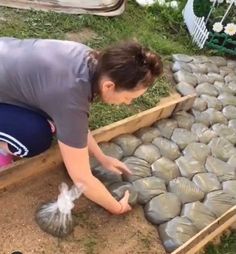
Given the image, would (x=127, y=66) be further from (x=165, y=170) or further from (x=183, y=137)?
(x=183, y=137)

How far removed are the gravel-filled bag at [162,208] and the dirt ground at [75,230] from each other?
0.04 metres

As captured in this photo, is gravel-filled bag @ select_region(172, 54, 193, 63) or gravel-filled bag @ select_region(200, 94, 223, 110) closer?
gravel-filled bag @ select_region(200, 94, 223, 110)

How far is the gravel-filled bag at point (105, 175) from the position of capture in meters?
1.90

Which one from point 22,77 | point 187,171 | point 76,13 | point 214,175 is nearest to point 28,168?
point 22,77

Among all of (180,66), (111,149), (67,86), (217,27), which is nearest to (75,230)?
(111,149)

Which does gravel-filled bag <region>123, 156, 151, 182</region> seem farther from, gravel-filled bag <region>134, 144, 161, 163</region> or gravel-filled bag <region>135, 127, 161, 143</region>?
gravel-filled bag <region>135, 127, 161, 143</region>

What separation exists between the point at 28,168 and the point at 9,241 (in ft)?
0.99

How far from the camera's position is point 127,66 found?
1367 mm

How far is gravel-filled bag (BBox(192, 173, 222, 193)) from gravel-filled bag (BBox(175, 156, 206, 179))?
3 centimetres

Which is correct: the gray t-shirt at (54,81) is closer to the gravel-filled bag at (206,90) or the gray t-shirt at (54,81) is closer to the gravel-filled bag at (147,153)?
the gravel-filled bag at (147,153)

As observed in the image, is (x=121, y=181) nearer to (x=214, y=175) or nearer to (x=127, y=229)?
(x=127, y=229)

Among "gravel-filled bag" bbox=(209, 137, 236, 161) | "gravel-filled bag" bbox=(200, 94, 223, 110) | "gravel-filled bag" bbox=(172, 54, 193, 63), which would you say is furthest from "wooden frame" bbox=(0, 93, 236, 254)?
"gravel-filled bag" bbox=(172, 54, 193, 63)

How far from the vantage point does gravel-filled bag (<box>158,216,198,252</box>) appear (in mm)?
1746

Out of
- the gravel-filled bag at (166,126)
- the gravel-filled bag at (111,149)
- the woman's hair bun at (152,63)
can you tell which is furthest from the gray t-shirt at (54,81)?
the gravel-filled bag at (166,126)
